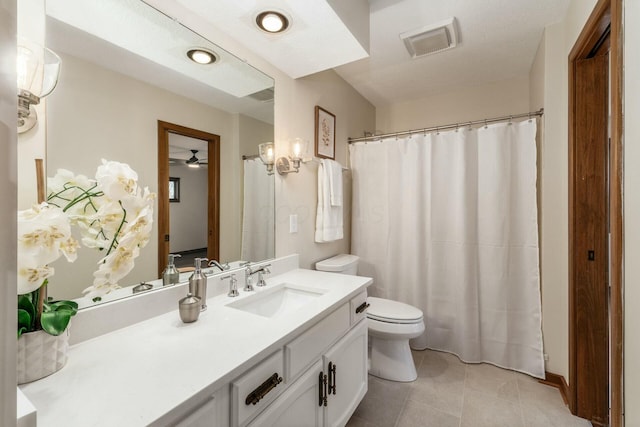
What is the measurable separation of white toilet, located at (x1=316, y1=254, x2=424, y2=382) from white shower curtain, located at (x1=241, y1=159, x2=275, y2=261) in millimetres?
546

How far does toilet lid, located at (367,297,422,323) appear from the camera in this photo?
74.8 inches

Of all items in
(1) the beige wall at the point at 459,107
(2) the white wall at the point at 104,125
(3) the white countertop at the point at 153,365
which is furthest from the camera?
(1) the beige wall at the point at 459,107

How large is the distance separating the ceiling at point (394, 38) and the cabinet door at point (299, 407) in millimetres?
1537

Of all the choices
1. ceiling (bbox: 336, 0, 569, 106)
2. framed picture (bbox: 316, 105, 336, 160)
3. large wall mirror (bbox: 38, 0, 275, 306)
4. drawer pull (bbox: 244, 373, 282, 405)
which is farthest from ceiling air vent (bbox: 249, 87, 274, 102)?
drawer pull (bbox: 244, 373, 282, 405)

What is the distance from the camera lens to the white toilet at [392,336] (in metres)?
1.89

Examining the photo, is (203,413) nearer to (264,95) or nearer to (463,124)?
(264,95)

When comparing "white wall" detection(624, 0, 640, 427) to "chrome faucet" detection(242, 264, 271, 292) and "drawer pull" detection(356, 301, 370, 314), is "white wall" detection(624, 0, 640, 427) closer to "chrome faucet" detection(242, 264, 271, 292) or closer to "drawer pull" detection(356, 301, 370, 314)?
"drawer pull" detection(356, 301, 370, 314)

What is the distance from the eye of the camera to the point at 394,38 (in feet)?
6.50

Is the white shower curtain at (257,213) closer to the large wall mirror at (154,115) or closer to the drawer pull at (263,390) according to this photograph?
the large wall mirror at (154,115)

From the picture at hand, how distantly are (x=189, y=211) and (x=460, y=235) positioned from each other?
1915mm

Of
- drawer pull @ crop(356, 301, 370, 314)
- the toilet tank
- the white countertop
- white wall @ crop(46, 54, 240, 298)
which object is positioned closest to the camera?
the white countertop

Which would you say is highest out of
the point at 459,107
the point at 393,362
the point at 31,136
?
the point at 459,107

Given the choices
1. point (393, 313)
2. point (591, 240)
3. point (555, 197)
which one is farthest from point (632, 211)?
point (393, 313)

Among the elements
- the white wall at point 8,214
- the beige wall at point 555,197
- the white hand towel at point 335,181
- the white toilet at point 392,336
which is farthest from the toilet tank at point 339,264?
the white wall at point 8,214
